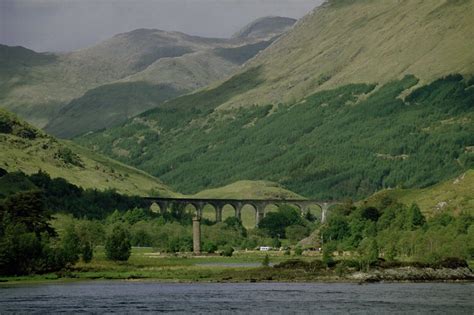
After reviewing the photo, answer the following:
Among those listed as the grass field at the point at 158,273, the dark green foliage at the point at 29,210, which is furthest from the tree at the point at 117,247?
the dark green foliage at the point at 29,210

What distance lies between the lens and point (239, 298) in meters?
139

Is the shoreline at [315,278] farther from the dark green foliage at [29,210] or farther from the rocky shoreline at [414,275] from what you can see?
the dark green foliage at [29,210]

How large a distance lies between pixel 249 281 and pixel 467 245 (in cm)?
3932

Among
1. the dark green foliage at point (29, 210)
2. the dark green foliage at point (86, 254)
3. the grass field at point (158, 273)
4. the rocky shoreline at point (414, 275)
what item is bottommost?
the rocky shoreline at point (414, 275)

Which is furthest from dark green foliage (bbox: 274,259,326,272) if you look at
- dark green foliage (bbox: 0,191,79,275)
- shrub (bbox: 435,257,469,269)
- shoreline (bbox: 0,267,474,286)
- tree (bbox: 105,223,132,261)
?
dark green foliage (bbox: 0,191,79,275)

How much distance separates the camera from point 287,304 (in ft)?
429

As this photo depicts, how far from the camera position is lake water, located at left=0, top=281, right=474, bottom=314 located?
4948 inches

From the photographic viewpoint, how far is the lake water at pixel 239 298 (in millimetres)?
125688

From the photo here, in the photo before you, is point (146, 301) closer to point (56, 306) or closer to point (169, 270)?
point (56, 306)

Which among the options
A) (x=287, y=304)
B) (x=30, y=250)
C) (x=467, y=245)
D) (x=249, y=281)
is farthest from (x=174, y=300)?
(x=467, y=245)

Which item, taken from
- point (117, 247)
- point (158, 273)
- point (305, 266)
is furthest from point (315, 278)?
point (117, 247)

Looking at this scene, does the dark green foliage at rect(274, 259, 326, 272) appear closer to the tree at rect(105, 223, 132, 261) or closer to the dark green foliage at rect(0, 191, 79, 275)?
the tree at rect(105, 223, 132, 261)

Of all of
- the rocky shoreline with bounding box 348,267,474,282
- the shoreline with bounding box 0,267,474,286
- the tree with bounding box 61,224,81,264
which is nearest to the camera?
the shoreline with bounding box 0,267,474,286

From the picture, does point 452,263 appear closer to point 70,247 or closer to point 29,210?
point 70,247
